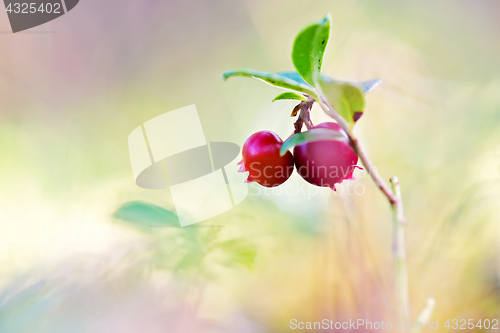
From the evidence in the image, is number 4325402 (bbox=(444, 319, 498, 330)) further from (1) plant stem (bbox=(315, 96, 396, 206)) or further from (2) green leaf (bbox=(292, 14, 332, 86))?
(2) green leaf (bbox=(292, 14, 332, 86))

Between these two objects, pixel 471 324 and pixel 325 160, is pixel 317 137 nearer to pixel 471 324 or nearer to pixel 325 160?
pixel 325 160

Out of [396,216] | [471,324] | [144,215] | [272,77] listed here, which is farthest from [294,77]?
[471,324]

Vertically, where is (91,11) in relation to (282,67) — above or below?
above

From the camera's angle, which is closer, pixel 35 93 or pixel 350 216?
pixel 350 216

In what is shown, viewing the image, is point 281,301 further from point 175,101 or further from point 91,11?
point 91,11

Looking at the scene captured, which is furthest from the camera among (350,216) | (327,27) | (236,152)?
Answer: (236,152)

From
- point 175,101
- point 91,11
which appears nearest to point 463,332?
point 175,101

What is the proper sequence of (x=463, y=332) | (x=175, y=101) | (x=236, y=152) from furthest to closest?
1. (x=175, y=101)
2. (x=236, y=152)
3. (x=463, y=332)
